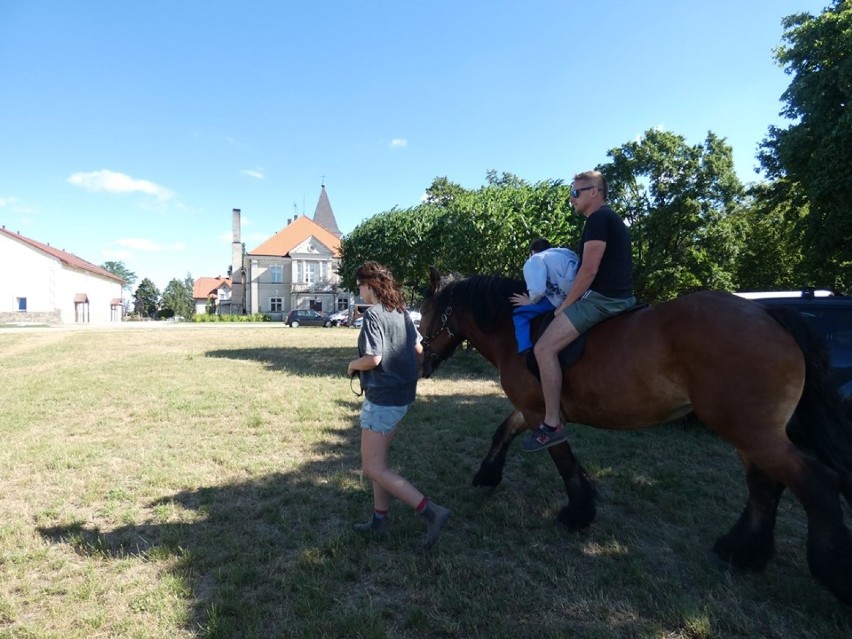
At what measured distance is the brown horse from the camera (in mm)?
2689

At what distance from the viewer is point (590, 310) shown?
11.2 ft

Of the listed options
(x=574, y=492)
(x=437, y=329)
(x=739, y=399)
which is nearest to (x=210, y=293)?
(x=437, y=329)

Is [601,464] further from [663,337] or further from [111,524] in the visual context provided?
[111,524]

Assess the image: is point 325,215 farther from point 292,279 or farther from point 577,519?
point 577,519

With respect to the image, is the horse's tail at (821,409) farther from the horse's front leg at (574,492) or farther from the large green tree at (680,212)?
the large green tree at (680,212)

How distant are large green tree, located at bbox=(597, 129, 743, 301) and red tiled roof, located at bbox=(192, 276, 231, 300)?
8820 centimetres

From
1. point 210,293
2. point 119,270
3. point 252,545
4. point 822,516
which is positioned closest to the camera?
point 822,516

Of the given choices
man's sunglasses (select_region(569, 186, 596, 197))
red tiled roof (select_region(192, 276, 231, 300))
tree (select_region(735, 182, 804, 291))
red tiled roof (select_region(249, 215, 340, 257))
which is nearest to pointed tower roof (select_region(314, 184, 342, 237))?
red tiled roof (select_region(249, 215, 340, 257))

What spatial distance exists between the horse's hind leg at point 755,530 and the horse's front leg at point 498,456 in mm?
1809

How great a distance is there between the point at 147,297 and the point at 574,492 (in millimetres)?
120025

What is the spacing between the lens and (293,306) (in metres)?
64.9

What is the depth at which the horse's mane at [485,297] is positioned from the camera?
4.25 metres

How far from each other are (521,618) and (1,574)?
3.35 metres

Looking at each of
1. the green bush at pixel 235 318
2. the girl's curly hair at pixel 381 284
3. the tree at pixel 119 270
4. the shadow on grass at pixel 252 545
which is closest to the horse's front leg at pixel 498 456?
the shadow on grass at pixel 252 545
